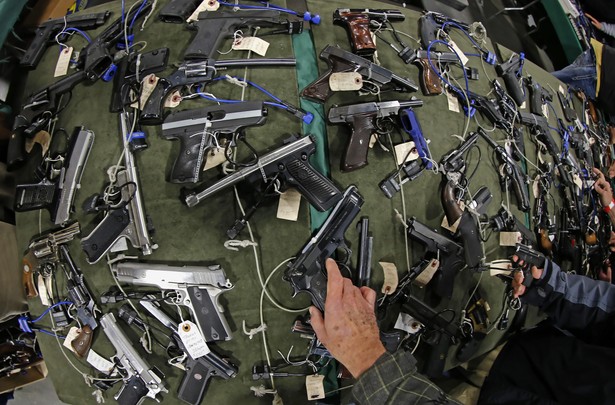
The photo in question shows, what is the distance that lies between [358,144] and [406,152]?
0.90 feet

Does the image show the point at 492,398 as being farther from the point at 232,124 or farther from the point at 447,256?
the point at 232,124

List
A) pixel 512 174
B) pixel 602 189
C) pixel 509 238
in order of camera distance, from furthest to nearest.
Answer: pixel 602 189 < pixel 512 174 < pixel 509 238

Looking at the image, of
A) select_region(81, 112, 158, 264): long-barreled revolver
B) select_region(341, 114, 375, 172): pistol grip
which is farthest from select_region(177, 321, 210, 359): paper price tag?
select_region(341, 114, 375, 172): pistol grip

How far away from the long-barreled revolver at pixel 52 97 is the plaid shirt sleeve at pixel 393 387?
6.20ft

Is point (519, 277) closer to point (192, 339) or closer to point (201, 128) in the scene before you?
point (192, 339)

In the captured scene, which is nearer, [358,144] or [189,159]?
[189,159]

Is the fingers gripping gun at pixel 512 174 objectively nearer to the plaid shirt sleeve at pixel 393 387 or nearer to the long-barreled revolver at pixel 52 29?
the plaid shirt sleeve at pixel 393 387

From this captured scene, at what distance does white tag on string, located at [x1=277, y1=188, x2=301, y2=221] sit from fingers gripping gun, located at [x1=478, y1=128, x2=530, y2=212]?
1.23 m

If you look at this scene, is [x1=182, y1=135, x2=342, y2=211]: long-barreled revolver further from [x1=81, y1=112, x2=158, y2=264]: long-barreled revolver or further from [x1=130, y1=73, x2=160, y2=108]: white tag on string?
[x1=130, y1=73, x2=160, y2=108]: white tag on string

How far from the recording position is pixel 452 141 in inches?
87.5

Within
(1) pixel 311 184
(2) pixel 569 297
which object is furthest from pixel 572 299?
(1) pixel 311 184

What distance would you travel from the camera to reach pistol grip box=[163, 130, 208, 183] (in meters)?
1.78

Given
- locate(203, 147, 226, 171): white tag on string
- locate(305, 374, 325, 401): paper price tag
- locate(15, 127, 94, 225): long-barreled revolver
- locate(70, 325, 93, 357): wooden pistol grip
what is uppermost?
locate(203, 147, 226, 171): white tag on string

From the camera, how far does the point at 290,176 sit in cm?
179
